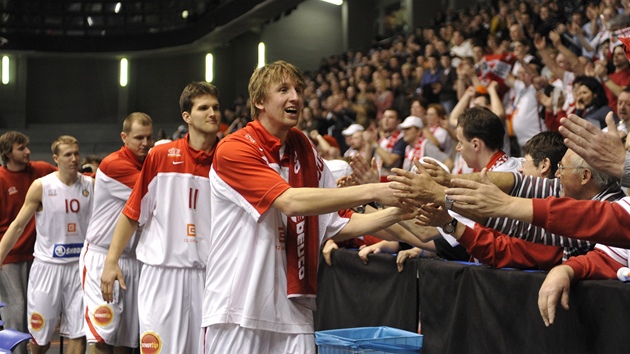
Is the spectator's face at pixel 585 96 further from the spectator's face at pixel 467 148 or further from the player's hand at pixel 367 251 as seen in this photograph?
the player's hand at pixel 367 251

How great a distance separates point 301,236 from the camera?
4.33 metres

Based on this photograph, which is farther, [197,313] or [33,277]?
[33,277]

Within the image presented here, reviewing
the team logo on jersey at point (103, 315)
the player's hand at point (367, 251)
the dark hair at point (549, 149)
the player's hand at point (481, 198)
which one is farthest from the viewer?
the team logo on jersey at point (103, 315)

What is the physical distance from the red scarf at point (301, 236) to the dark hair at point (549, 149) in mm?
1456

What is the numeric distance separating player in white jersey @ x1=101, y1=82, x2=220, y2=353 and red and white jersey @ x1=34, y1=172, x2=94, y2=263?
2.63 meters

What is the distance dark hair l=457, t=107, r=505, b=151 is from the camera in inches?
223

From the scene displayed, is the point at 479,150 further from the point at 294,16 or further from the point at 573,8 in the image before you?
the point at 294,16

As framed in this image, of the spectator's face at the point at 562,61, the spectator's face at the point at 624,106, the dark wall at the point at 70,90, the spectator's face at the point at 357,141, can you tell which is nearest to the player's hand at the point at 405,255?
the spectator's face at the point at 624,106

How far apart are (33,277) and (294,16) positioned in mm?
22224

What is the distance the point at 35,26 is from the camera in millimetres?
30312

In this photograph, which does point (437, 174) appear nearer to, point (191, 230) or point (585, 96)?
point (191, 230)

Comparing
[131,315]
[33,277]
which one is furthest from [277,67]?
[33,277]

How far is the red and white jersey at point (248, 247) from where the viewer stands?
420 centimetres

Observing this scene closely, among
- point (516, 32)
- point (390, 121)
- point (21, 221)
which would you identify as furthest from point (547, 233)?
point (516, 32)
